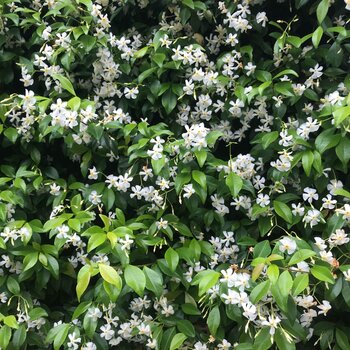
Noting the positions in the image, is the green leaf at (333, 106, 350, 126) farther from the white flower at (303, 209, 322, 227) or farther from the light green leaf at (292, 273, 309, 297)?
the light green leaf at (292, 273, 309, 297)

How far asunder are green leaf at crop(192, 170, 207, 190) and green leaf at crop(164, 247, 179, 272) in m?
0.26

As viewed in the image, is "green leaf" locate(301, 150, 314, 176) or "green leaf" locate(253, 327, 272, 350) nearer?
"green leaf" locate(253, 327, 272, 350)

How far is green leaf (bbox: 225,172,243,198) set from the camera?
1.61 m

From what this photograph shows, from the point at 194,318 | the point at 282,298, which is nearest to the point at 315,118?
→ the point at 282,298

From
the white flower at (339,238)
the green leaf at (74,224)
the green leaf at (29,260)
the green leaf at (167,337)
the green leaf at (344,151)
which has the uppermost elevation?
the green leaf at (344,151)

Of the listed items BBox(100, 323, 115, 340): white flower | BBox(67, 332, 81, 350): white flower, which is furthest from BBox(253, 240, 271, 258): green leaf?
BBox(67, 332, 81, 350): white flower

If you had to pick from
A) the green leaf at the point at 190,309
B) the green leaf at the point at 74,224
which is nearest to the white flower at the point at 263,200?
the green leaf at the point at 190,309

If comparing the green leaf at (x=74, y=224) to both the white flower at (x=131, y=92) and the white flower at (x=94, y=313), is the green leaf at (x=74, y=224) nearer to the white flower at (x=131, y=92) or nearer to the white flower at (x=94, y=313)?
the white flower at (x=94, y=313)

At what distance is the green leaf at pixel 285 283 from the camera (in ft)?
4.28

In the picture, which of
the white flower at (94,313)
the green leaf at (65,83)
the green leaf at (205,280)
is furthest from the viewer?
the green leaf at (65,83)

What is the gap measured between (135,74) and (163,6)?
40 cm

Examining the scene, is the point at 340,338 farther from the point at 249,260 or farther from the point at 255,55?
the point at 255,55

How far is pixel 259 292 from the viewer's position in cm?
135

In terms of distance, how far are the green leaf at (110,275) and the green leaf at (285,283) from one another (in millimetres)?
487
